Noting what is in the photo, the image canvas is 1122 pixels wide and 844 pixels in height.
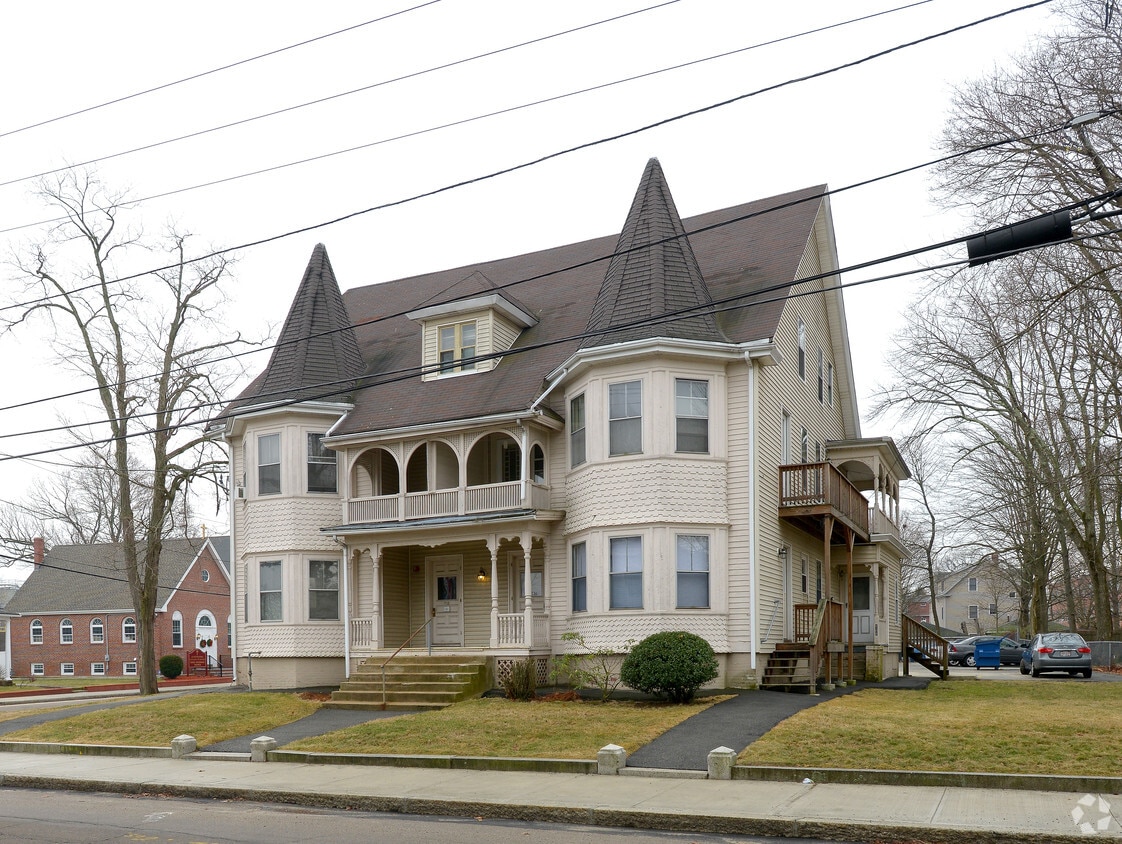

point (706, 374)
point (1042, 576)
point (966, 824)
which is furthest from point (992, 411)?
point (966, 824)

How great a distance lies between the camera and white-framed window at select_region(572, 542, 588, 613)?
22.5m

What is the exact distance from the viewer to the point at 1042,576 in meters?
53.9

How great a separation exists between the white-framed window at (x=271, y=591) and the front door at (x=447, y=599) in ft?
12.0

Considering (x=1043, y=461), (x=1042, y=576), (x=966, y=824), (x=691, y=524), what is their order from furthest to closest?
(x=1042, y=576) → (x=1043, y=461) → (x=691, y=524) → (x=966, y=824)

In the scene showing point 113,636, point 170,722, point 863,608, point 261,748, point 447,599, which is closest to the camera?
point 261,748

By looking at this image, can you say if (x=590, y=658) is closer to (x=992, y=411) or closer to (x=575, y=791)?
(x=575, y=791)

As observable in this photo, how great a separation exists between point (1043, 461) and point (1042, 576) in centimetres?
1574

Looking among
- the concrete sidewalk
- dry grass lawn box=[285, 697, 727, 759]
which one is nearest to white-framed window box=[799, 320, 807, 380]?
dry grass lawn box=[285, 697, 727, 759]

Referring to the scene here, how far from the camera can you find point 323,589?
26.4m

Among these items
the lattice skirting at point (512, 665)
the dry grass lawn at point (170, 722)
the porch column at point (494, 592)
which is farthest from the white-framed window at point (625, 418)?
the dry grass lawn at point (170, 722)

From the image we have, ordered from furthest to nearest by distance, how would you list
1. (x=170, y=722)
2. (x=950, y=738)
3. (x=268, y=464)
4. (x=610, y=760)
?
(x=268, y=464)
(x=170, y=722)
(x=950, y=738)
(x=610, y=760)

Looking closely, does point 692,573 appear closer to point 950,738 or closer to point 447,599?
point 447,599

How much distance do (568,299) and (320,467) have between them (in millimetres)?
7367

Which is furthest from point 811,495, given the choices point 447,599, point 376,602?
point 376,602
